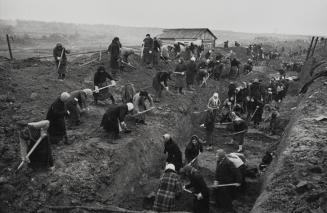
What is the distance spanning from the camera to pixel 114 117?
28.7 ft

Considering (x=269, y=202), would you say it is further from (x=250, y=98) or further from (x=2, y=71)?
(x=2, y=71)

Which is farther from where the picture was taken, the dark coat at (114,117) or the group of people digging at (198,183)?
the dark coat at (114,117)

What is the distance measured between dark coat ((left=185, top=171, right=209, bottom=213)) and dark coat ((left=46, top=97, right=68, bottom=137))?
158 inches

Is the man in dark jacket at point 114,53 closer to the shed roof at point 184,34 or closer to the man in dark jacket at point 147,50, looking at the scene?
the man in dark jacket at point 147,50

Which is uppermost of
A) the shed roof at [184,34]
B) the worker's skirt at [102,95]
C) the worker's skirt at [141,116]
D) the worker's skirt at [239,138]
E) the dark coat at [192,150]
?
the shed roof at [184,34]

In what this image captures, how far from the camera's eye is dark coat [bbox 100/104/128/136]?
8.72 m

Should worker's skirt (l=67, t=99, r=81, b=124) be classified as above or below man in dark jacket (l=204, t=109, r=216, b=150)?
above

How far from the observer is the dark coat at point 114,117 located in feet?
28.6

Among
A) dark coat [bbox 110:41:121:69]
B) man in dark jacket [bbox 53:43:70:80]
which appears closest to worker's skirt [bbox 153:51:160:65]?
dark coat [bbox 110:41:121:69]

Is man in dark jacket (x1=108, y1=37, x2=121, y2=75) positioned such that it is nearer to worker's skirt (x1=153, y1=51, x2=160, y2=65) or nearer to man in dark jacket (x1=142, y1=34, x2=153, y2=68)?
man in dark jacket (x1=142, y1=34, x2=153, y2=68)

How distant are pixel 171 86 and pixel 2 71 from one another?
27.4 feet

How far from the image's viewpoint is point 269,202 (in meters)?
5.74

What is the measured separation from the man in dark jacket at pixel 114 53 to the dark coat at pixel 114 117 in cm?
593

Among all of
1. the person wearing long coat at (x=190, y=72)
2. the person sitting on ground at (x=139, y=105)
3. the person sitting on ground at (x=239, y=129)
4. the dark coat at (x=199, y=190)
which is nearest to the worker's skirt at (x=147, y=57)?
the person wearing long coat at (x=190, y=72)
